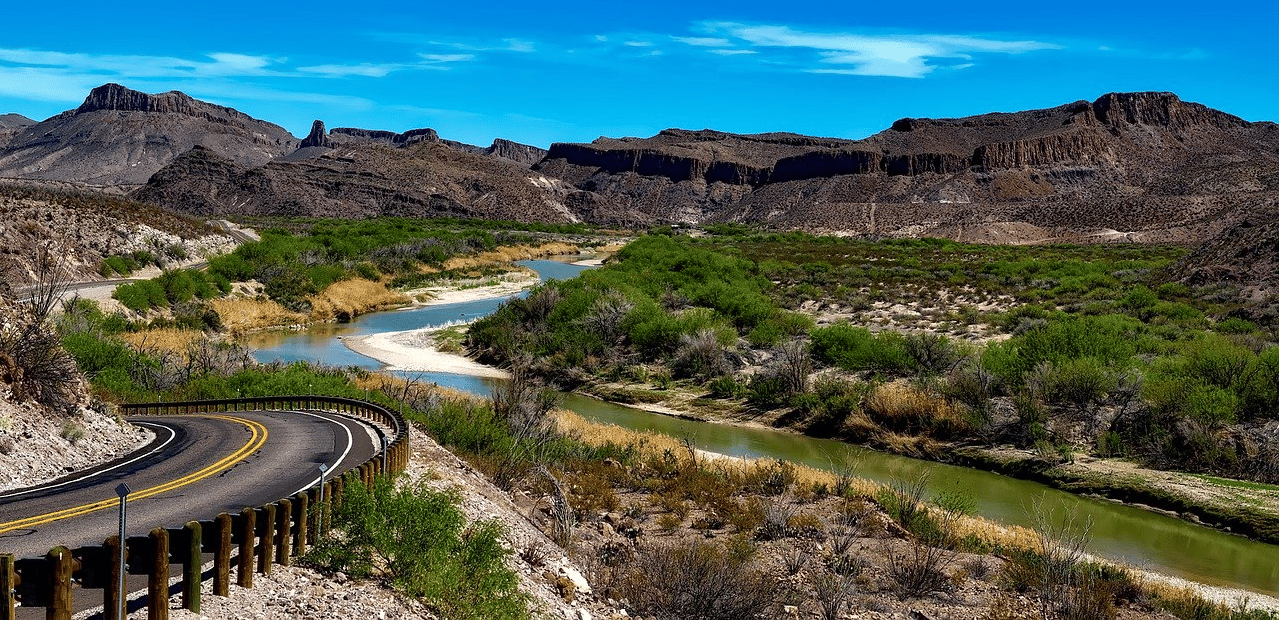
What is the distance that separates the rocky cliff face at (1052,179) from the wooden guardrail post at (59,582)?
114994 mm

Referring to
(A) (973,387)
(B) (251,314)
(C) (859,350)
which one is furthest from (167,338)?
(A) (973,387)

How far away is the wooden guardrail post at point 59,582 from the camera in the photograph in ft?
18.6

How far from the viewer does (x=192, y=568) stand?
6699 millimetres

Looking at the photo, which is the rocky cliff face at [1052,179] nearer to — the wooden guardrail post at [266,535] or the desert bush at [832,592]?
the desert bush at [832,592]

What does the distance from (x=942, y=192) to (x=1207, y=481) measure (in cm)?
15022

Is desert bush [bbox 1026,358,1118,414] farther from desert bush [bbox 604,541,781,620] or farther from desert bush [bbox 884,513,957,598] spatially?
desert bush [bbox 604,541,781,620]

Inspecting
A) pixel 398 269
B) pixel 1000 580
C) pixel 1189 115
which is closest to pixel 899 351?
pixel 1000 580

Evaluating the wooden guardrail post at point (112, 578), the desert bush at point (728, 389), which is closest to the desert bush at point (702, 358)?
the desert bush at point (728, 389)

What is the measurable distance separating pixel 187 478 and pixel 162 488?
0.68 metres

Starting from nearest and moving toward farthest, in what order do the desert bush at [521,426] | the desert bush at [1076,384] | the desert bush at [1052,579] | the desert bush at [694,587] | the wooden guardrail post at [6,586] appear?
the wooden guardrail post at [6,586]
the desert bush at [694,587]
the desert bush at [1052,579]
the desert bush at [521,426]
the desert bush at [1076,384]

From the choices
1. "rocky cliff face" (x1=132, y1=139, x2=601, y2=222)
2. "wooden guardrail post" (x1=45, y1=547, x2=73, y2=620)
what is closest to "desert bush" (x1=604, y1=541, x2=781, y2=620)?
"wooden guardrail post" (x1=45, y1=547, x2=73, y2=620)

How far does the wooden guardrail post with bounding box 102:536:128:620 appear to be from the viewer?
608 cm

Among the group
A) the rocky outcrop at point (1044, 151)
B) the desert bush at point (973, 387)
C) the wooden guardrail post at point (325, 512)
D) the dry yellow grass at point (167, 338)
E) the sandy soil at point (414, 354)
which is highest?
the rocky outcrop at point (1044, 151)

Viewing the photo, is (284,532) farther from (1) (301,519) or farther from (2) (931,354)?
(2) (931,354)
